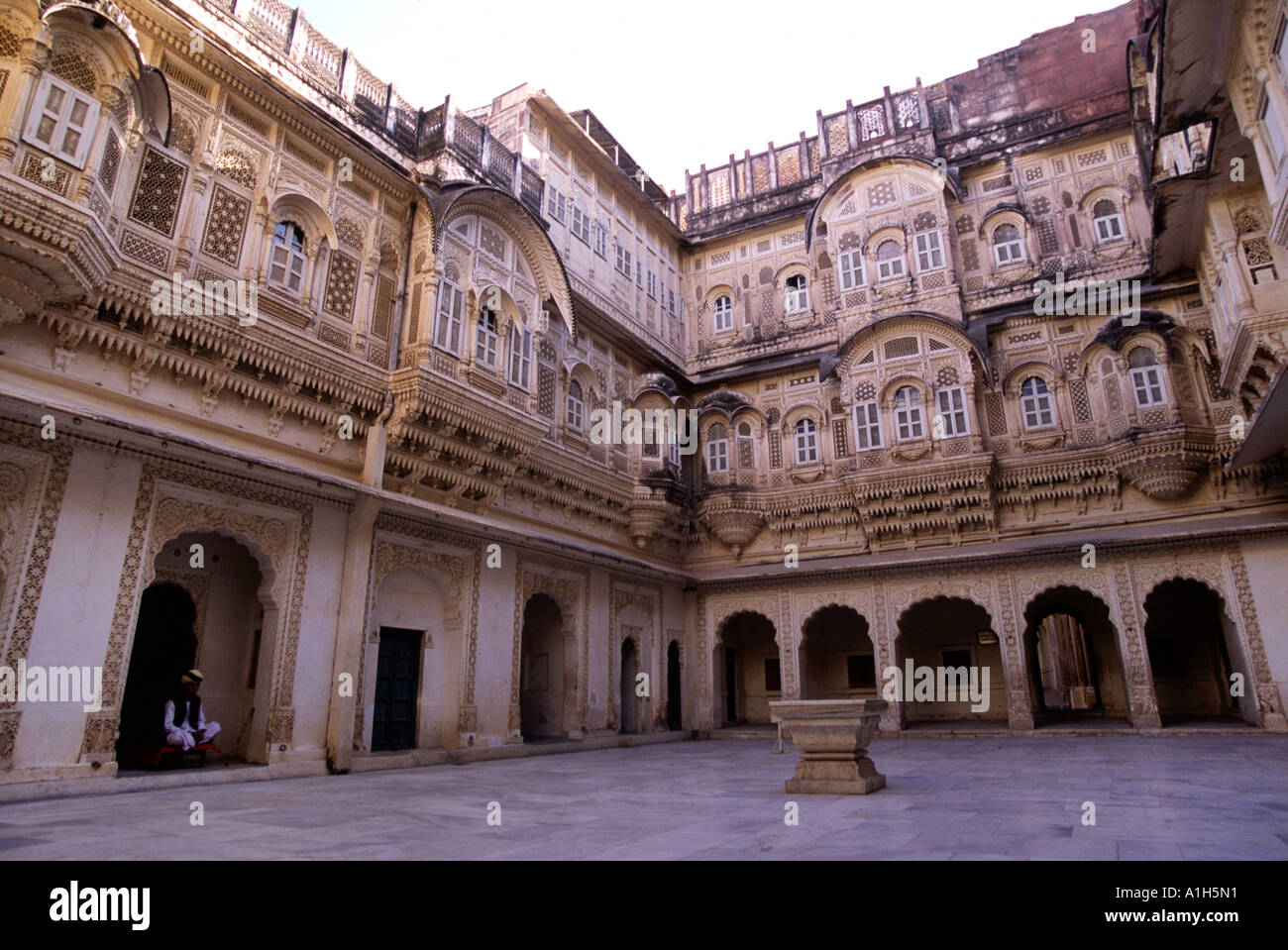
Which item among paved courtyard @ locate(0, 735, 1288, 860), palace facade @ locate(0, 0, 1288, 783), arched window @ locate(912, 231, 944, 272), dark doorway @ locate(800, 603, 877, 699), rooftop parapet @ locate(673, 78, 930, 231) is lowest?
paved courtyard @ locate(0, 735, 1288, 860)

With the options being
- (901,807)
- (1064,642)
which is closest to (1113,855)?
(901,807)

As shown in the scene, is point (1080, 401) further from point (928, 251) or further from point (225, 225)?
point (225, 225)

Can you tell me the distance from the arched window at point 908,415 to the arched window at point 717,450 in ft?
12.6

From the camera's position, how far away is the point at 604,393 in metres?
15.8

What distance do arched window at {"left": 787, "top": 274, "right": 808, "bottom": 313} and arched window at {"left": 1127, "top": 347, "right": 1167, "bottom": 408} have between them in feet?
22.8

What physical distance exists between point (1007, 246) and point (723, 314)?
662 centimetres

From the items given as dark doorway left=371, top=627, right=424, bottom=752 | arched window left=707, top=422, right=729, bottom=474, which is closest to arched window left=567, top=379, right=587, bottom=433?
arched window left=707, top=422, right=729, bottom=474

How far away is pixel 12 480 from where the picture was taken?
714cm

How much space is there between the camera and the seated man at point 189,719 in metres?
8.51

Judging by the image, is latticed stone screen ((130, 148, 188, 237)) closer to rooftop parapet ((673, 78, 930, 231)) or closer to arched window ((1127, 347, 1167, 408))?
rooftop parapet ((673, 78, 930, 231))

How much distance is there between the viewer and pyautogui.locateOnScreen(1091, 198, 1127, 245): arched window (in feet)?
51.0

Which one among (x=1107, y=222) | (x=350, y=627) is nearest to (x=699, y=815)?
(x=350, y=627)

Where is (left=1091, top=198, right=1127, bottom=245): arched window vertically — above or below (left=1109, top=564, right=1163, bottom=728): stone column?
above
